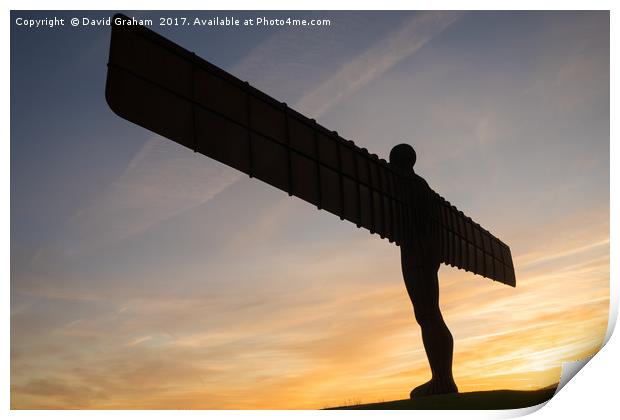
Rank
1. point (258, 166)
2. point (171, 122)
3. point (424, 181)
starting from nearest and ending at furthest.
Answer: point (171, 122) → point (258, 166) → point (424, 181)

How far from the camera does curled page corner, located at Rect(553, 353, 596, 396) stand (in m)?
7.34

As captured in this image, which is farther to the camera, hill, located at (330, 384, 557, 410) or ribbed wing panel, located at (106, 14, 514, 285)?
hill, located at (330, 384, 557, 410)

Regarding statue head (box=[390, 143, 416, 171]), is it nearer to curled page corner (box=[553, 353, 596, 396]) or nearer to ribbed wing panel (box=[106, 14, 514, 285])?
ribbed wing panel (box=[106, 14, 514, 285])

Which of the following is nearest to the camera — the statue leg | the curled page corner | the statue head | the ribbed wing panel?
the ribbed wing panel

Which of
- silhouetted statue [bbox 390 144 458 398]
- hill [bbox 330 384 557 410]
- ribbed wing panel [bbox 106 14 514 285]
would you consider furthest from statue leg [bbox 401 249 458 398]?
ribbed wing panel [bbox 106 14 514 285]

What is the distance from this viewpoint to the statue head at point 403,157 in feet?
28.6

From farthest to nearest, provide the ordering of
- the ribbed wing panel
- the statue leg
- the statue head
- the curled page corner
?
the statue head < the statue leg < the curled page corner < the ribbed wing panel

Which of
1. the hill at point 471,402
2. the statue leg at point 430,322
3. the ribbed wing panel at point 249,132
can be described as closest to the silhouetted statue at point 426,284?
the statue leg at point 430,322

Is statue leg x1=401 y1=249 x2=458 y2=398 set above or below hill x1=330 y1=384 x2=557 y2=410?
above
